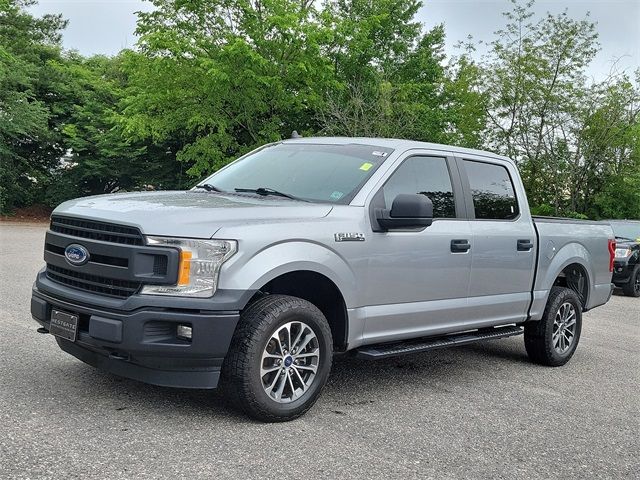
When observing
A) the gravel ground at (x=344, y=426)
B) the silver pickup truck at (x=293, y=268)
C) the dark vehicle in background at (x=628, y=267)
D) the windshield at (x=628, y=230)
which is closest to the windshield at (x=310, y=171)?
the silver pickup truck at (x=293, y=268)

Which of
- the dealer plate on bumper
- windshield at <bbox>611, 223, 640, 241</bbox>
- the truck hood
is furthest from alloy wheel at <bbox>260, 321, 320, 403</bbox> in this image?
windshield at <bbox>611, 223, 640, 241</bbox>

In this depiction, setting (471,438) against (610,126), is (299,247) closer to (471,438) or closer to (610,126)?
(471,438)

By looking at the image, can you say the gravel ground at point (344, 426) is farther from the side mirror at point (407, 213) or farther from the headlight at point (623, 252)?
the headlight at point (623, 252)

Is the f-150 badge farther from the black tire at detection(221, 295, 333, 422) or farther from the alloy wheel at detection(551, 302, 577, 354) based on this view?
the alloy wheel at detection(551, 302, 577, 354)

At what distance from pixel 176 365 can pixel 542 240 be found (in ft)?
12.6

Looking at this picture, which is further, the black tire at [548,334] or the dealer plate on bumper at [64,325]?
the black tire at [548,334]

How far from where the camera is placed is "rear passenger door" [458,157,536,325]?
5.86m

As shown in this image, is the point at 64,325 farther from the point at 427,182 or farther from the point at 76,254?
the point at 427,182

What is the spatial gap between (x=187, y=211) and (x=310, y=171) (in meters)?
1.43

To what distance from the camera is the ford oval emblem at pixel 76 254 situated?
4.35m

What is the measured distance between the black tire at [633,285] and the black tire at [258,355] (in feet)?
37.3

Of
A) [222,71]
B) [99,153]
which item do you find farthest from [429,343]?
[99,153]

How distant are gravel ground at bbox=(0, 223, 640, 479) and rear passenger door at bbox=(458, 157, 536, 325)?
0.67 metres

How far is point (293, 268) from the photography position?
4438 mm
